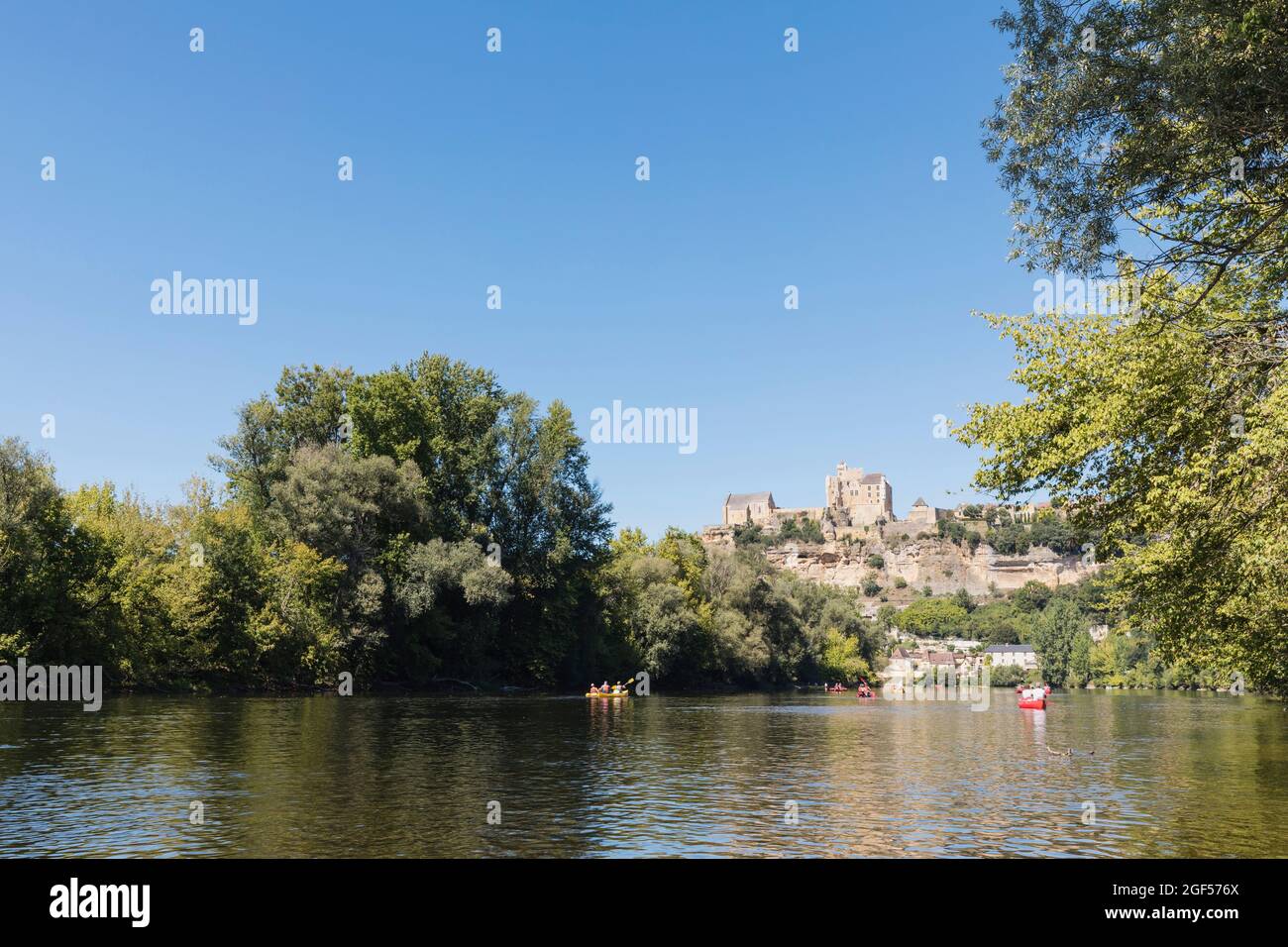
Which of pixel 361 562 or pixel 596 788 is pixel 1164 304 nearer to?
pixel 596 788

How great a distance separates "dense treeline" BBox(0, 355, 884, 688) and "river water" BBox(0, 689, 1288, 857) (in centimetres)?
1126

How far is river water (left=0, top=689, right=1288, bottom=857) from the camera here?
66.4 ft

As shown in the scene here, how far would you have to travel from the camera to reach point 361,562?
7444 centimetres

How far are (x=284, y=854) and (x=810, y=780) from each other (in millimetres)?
17137

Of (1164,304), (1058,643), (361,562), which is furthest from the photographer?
(1058,643)

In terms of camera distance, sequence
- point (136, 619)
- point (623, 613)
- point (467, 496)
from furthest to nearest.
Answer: point (623, 613), point (467, 496), point (136, 619)

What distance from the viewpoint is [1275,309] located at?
2553 centimetres

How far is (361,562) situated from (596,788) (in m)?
50.4

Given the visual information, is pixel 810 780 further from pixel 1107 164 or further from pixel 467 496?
pixel 467 496

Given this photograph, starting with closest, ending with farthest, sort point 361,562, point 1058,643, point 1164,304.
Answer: point 1164,304, point 361,562, point 1058,643

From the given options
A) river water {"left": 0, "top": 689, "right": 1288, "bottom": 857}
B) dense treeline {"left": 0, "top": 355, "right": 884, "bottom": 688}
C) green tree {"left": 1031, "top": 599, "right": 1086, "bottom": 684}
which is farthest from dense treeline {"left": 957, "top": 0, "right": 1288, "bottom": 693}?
green tree {"left": 1031, "top": 599, "right": 1086, "bottom": 684}

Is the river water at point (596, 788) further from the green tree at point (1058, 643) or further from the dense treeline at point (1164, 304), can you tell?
the green tree at point (1058, 643)

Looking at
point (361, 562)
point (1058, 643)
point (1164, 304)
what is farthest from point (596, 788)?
point (1058, 643)
